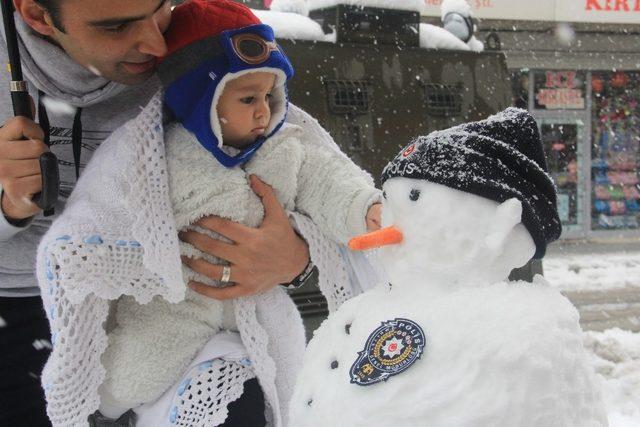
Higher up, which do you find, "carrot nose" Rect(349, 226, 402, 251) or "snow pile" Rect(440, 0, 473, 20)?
"snow pile" Rect(440, 0, 473, 20)

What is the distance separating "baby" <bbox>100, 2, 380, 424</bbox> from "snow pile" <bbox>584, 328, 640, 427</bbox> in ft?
7.21

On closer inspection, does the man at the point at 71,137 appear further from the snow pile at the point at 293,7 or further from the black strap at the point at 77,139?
the snow pile at the point at 293,7

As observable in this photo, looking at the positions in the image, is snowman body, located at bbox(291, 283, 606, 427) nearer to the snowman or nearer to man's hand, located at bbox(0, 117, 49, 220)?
the snowman

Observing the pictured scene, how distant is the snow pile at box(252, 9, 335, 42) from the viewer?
3.46 metres

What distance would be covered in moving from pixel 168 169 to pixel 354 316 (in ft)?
2.30

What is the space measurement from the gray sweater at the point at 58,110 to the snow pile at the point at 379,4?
2.18 m

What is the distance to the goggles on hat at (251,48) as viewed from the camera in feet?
4.84

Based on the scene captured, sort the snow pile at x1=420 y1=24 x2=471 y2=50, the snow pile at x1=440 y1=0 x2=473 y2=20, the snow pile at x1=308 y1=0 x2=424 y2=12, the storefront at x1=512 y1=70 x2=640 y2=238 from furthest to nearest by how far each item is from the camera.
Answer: the storefront at x1=512 y1=70 x2=640 y2=238 < the snow pile at x1=440 y1=0 x2=473 y2=20 < the snow pile at x1=420 y1=24 x2=471 y2=50 < the snow pile at x1=308 y1=0 x2=424 y2=12

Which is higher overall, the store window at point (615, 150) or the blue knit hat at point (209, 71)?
the blue knit hat at point (209, 71)

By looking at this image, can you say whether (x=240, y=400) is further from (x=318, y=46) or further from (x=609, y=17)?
(x=609, y=17)

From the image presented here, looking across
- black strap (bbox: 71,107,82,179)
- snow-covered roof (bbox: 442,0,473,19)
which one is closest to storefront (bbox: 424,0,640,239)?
snow-covered roof (bbox: 442,0,473,19)

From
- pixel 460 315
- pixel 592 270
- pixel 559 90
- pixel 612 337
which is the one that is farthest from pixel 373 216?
pixel 559 90

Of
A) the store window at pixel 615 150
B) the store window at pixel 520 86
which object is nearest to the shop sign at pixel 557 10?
the store window at pixel 520 86

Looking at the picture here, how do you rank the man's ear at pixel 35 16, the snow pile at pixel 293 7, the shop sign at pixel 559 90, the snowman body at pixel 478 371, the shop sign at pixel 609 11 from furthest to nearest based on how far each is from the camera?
the shop sign at pixel 559 90 → the shop sign at pixel 609 11 → the snow pile at pixel 293 7 → the man's ear at pixel 35 16 → the snowman body at pixel 478 371
